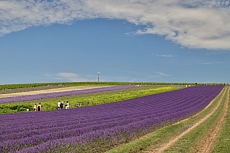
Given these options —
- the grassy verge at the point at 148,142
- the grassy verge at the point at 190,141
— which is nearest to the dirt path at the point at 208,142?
the grassy verge at the point at 190,141

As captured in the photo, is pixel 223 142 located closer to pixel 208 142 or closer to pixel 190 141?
pixel 208 142

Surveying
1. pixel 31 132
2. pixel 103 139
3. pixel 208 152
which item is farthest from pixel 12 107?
pixel 208 152

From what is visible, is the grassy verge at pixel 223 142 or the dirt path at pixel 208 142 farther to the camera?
the dirt path at pixel 208 142

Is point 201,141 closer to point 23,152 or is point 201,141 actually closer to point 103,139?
point 103,139

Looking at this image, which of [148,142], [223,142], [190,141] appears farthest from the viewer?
[190,141]

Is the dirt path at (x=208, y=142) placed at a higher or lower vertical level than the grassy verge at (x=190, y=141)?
lower

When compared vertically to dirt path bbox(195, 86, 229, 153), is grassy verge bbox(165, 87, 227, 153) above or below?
above

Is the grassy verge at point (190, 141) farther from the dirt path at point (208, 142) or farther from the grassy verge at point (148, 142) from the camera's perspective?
the grassy verge at point (148, 142)

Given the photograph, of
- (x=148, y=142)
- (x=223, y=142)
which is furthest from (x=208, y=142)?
(x=148, y=142)

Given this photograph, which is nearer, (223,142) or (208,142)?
(223,142)

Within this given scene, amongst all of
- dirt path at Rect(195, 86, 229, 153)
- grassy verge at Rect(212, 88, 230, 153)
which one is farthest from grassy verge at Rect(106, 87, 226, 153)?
grassy verge at Rect(212, 88, 230, 153)

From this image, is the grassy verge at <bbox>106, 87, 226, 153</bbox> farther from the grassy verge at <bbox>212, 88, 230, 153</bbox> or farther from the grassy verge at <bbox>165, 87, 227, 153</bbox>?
the grassy verge at <bbox>212, 88, 230, 153</bbox>

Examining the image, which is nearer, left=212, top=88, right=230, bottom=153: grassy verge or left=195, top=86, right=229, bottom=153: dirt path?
left=212, top=88, right=230, bottom=153: grassy verge

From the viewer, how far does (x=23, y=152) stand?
357 inches
